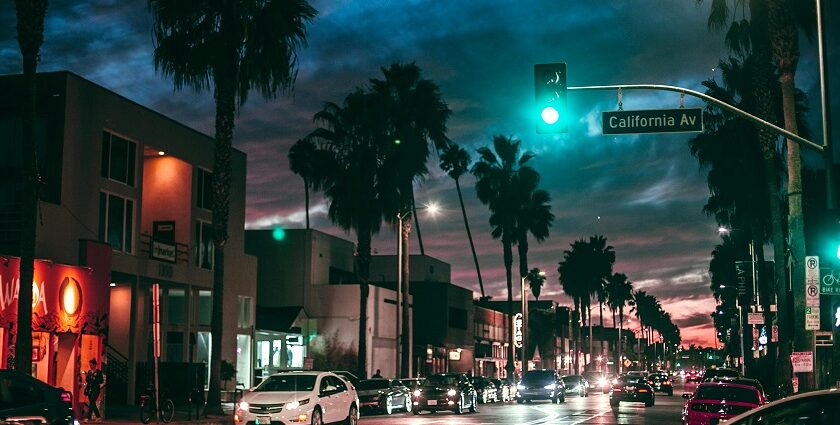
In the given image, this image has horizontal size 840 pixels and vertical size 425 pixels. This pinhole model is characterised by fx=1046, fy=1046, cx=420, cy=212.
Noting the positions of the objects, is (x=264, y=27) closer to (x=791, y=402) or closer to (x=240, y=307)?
(x=240, y=307)

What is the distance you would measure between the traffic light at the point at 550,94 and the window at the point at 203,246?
90.0ft

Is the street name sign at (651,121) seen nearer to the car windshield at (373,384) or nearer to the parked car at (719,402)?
the parked car at (719,402)

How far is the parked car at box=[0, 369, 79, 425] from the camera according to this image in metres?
14.6

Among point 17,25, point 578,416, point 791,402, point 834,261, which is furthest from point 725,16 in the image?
point 791,402

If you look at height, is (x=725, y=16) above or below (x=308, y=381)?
above

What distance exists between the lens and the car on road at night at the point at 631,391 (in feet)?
144

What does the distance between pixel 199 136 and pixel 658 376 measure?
4126 cm

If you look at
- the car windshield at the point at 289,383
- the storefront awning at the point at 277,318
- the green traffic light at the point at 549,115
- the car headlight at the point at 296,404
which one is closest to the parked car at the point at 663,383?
the storefront awning at the point at 277,318

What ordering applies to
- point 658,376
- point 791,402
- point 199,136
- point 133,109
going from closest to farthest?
point 791,402, point 133,109, point 199,136, point 658,376

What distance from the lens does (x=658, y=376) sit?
240ft

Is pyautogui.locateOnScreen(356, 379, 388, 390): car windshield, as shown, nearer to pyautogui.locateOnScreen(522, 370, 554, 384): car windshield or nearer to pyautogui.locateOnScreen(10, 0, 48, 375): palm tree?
pyautogui.locateOnScreen(522, 370, 554, 384): car windshield

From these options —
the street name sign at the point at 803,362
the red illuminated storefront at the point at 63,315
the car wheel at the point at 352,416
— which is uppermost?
the red illuminated storefront at the point at 63,315

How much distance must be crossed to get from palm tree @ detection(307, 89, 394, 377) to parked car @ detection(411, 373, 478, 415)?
593cm

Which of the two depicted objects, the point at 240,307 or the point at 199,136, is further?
the point at 240,307
